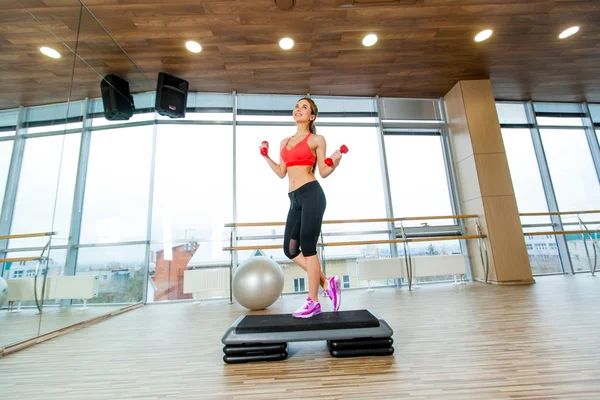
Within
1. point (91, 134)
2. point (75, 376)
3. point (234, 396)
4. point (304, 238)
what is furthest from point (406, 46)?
point (75, 376)

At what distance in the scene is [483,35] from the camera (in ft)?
11.5

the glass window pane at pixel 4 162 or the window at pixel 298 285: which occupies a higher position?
the glass window pane at pixel 4 162

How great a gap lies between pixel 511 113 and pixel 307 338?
6.15 metres

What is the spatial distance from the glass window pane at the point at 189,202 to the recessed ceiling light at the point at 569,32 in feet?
16.0

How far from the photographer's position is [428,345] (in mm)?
1381

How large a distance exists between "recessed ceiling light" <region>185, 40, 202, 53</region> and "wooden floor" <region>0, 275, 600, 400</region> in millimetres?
3278

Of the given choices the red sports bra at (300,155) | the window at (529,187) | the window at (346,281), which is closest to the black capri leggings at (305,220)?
the red sports bra at (300,155)

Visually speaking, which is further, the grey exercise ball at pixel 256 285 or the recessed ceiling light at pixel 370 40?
the recessed ceiling light at pixel 370 40

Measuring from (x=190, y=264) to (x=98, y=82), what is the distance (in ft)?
8.26

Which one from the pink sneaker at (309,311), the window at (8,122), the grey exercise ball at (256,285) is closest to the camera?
the pink sneaker at (309,311)

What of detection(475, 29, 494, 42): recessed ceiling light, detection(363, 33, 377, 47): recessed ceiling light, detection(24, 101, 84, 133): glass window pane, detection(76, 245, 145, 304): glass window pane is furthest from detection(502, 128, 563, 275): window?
detection(24, 101, 84, 133): glass window pane

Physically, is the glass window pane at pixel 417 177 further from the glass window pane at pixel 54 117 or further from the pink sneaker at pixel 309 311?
the glass window pane at pixel 54 117

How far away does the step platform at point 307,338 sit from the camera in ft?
4.13

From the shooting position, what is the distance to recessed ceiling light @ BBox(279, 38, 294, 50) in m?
3.41
